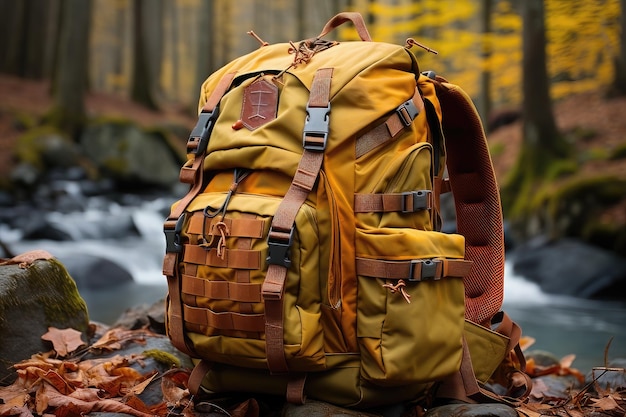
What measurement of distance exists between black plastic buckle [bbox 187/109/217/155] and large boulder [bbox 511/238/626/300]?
7.20m

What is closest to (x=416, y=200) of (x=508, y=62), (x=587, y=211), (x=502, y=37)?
(x=587, y=211)

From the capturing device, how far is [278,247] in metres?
2.31

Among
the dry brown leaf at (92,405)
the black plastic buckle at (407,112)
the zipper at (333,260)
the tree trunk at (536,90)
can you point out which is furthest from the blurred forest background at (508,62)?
the dry brown leaf at (92,405)

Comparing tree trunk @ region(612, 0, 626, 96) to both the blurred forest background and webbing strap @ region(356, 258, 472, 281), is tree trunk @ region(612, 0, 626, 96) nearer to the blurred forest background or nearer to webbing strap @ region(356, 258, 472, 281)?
the blurred forest background

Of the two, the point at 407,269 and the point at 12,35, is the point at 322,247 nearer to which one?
the point at 407,269

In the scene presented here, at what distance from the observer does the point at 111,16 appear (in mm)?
35406

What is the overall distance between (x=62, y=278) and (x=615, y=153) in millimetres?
10148

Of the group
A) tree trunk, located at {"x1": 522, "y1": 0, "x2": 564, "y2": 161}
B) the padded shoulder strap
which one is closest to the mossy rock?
tree trunk, located at {"x1": 522, "y1": 0, "x2": 564, "y2": 161}

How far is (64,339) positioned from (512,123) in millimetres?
15889

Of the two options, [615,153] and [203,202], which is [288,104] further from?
[615,153]

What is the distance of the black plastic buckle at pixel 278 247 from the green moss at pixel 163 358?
111cm

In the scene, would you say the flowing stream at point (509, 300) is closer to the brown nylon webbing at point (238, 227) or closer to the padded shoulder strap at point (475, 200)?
the padded shoulder strap at point (475, 200)

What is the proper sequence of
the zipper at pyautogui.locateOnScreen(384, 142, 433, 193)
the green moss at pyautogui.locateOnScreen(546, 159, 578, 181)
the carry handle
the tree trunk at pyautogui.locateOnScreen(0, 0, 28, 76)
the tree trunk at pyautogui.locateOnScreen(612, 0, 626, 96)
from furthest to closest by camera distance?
the tree trunk at pyautogui.locateOnScreen(0, 0, 28, 76) < the tree trunk at pyautogui.locateOnScreen(612, 0, 626, 96) < the green moss at pyautogui.locateOnScreen(546, 159, 578, 181) < the carry handle < the zipper at pyautogui.locateOnScreen(384, 142, 433, 193)

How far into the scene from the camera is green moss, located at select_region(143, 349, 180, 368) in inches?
121
